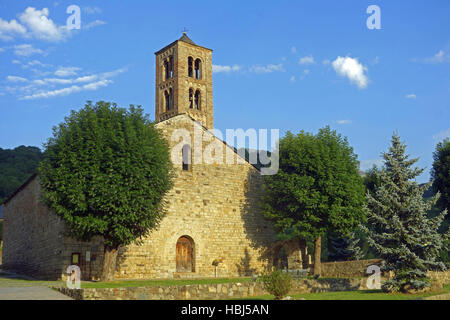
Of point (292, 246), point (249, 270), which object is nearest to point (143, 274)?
point (249, 270)

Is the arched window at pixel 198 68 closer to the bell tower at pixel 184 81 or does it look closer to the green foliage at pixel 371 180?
the bell tower at pixel 184 81

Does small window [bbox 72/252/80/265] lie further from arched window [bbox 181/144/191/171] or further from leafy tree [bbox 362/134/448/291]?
leafy tree [bbox 362/134/448/291]

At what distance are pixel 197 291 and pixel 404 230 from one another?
33.7 feet

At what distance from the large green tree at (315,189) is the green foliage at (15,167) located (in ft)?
146

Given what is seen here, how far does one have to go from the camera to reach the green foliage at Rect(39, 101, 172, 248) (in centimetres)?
2284

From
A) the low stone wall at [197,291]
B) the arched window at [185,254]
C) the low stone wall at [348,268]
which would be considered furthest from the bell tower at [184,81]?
the low stone wall at [197,291]

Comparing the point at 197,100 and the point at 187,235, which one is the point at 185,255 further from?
the point at 197,100

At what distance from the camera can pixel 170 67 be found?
5050 centimetres

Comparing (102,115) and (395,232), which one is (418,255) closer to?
(395,232)

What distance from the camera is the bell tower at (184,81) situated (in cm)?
4853

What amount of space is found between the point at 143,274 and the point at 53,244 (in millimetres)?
5799

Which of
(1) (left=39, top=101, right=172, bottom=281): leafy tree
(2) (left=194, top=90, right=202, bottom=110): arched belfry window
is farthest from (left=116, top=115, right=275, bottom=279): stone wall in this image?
Result: (2) (left=194, top=90, right=202, bottom=110): arched belfry window

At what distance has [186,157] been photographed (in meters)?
31.4

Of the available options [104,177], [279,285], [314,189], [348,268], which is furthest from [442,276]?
[104,177]
